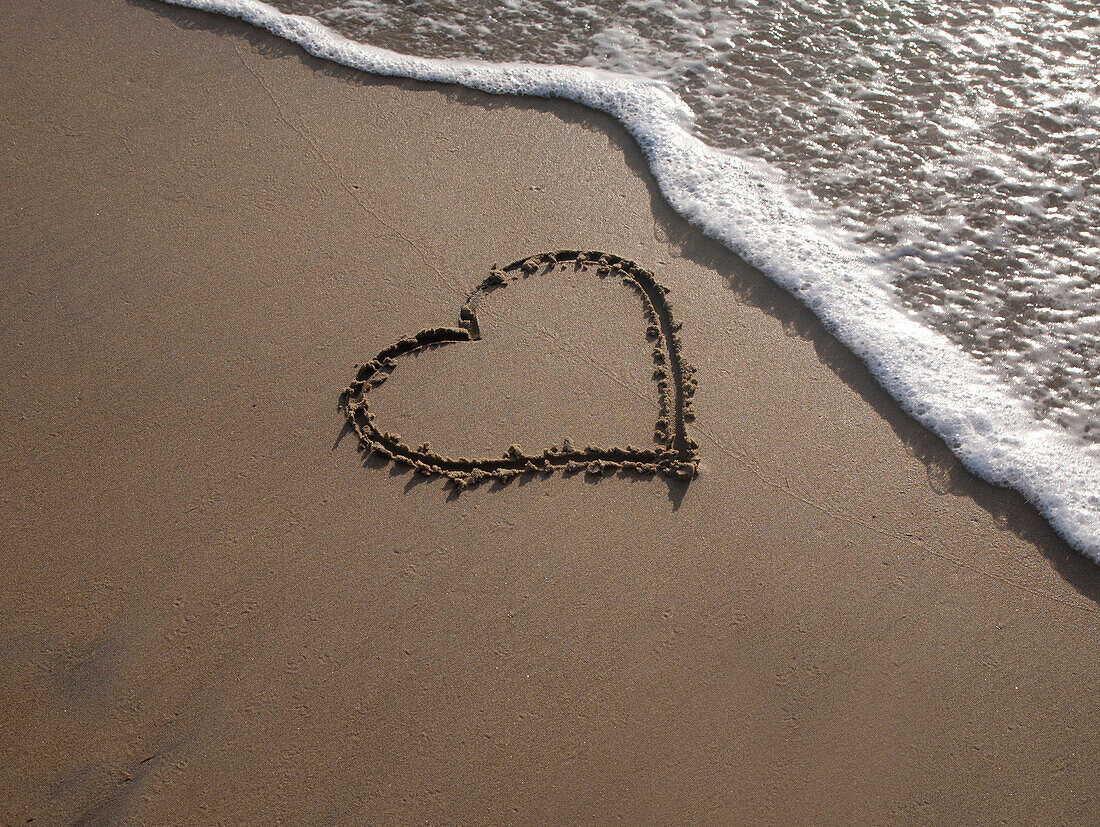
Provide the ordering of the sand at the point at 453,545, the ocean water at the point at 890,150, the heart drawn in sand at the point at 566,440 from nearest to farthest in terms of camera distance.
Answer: the sand at the point at 453,545, the heart drawn in sand at the point at 566,440, the ocean water at the point at 890,150

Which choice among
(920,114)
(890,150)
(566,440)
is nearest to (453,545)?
(566,440)

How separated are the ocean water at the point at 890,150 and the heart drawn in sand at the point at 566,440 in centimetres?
56

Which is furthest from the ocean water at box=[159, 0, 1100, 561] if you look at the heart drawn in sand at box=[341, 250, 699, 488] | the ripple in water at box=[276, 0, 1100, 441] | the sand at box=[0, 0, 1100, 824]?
the heart drawn in sand at box=[341, 250, 699, 488]

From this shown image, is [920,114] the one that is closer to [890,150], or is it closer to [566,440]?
[890,150]

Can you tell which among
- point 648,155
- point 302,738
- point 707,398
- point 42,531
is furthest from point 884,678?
point 42,531

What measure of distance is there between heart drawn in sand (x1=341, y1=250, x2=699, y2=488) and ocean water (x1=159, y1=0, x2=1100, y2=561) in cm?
56

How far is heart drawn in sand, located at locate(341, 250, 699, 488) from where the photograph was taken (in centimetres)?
287

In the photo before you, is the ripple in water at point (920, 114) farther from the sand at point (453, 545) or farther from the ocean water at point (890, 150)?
the sand at point (453, 545)

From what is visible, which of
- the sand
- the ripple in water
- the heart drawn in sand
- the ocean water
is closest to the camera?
the sand

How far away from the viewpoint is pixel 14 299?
126 inches

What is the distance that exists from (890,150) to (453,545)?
9.76 feet

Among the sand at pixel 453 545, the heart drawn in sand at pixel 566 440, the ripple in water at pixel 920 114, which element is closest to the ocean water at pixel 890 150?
the ripple in water at pixel 920 114

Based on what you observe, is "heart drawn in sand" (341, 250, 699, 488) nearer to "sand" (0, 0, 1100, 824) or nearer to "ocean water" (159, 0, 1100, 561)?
"sand" (0, 0, 1100, 824)

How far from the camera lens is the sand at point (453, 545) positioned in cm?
227
